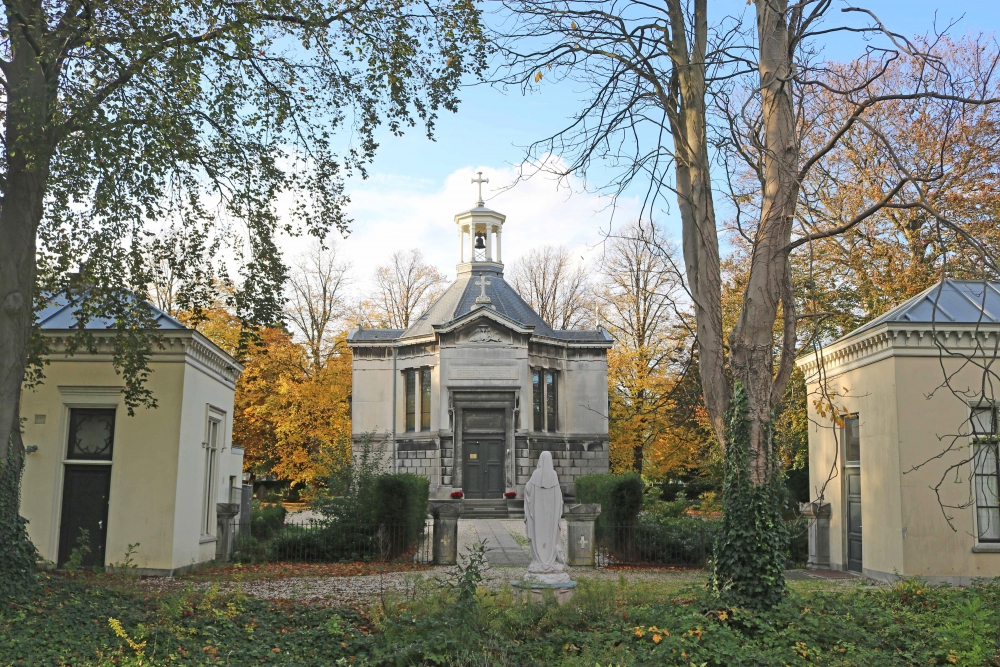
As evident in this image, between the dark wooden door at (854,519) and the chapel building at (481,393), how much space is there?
1554cm

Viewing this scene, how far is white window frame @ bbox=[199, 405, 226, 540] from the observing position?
17875 mm

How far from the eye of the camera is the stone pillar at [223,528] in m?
18.8

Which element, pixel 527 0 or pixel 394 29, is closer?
pixel 527 0

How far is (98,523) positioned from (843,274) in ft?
74.6

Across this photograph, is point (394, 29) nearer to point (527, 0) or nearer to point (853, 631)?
point (527, 0)

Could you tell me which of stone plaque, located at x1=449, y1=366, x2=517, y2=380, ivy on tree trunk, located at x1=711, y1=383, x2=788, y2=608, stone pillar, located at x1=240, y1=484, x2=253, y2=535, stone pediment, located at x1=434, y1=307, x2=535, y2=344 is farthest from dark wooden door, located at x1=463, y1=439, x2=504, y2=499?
ivy on tree trunk, located at x1=711, y1=383, x2=788, y2=608

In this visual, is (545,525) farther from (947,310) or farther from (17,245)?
(947,310)

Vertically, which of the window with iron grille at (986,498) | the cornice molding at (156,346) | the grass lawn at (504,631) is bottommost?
the grass lawn at (504,631)

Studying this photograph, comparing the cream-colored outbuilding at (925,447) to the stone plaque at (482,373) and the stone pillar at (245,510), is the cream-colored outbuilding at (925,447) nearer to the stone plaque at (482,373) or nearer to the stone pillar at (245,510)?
the stone pillar at (245,510)

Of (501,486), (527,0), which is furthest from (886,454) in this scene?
(501,486)

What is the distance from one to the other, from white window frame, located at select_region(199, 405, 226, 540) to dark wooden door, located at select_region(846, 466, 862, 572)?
13.6m

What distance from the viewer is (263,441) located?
1570 inches

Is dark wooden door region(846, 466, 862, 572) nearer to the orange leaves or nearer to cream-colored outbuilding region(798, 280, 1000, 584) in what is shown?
cream-colored outbuilding region(798, 280, 1000, 584)

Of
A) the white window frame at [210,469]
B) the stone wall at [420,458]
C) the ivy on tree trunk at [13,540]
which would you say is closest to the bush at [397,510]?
the white window frame at [210,469]
